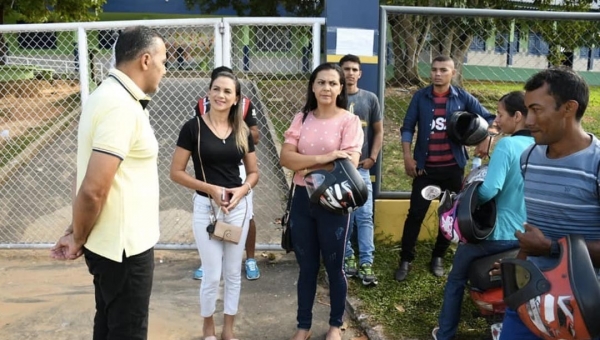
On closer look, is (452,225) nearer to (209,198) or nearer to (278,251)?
(209,198)

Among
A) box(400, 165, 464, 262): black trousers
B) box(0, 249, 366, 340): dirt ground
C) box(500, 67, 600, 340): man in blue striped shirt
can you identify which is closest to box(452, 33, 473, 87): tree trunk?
box(400, 165, 464, 262): black trousers

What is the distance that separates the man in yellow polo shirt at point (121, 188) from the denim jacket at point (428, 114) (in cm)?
264

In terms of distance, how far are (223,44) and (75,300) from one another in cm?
257

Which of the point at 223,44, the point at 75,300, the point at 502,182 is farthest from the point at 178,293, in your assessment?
the point at 502,182

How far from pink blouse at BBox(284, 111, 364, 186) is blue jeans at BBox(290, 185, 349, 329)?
202 mm

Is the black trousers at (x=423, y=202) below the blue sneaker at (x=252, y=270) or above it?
above

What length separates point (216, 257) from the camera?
369cm

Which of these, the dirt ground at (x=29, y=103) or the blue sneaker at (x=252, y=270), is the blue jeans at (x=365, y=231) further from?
the dirt ground at (x=29, y=103)

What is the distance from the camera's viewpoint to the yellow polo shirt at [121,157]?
240 centimetres

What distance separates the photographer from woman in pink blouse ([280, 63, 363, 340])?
140 inches

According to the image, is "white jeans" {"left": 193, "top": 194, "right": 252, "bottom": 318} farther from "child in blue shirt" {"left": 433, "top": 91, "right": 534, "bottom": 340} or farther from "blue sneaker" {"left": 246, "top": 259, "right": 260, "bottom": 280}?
→ "child in blue shirt" {"left": 433, "top": 91, "right": 534, "bottom": 340}

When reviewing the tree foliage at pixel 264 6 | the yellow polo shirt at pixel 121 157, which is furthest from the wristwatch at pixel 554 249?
the tree foliage at pixel 264 6

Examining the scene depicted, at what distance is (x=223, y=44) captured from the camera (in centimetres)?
509

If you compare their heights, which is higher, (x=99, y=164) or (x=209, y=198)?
(x=99, y=164)
